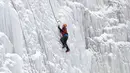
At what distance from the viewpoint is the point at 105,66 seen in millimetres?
10258

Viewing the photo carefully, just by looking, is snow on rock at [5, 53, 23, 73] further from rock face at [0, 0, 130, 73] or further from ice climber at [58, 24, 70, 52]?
ice climber at [58, 24, 70, 52]

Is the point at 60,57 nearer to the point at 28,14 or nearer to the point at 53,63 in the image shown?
the point at 53,63

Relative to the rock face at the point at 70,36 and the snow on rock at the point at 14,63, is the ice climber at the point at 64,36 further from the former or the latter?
the snow on rock at the point at 14,63

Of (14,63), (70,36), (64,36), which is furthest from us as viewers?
(70,36)

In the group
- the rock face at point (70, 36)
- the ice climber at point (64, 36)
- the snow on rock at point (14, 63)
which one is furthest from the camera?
the ice climber at point (64, 36)

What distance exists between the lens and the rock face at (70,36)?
6.20m

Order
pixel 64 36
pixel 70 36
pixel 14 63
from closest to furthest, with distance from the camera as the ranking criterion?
pixel 14 63 → pixel 64 36 → pixel 70 36

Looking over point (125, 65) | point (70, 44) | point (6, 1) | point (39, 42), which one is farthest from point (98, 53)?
point (6, 1)

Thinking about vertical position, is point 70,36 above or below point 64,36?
below

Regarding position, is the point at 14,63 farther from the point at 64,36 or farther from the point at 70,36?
the point at 70,36

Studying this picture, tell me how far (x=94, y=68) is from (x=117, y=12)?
304 cm

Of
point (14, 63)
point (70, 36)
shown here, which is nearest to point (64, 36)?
point (70, 36)

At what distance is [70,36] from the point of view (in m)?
8.80

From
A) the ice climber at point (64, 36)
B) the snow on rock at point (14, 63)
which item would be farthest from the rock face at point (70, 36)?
the ice climber at point (64, 36)
